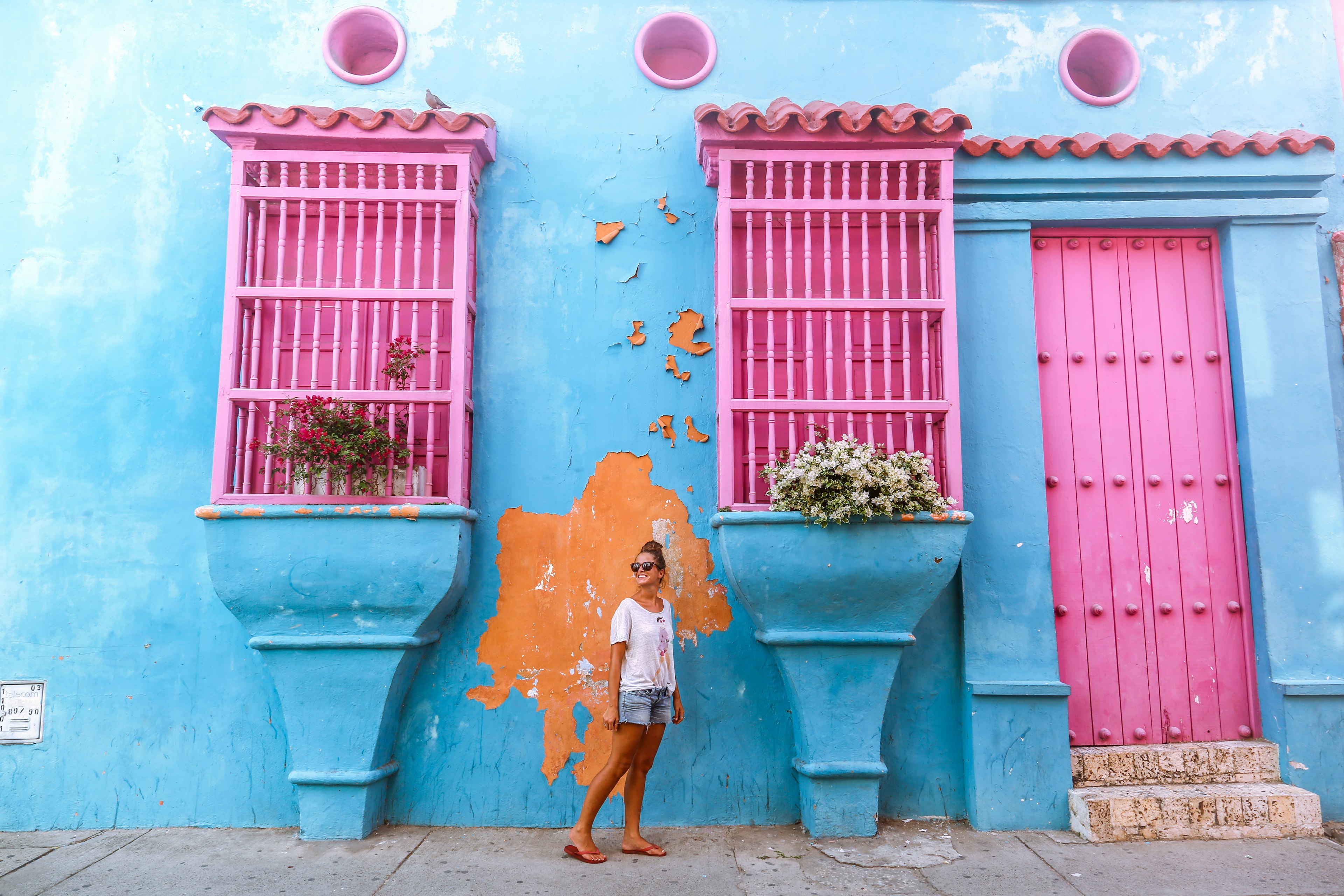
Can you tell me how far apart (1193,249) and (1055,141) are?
1036 millimetres

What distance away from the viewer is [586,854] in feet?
12.2

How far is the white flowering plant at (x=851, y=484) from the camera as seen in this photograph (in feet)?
12.6

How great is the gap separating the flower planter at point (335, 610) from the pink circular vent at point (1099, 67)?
13.5 feet

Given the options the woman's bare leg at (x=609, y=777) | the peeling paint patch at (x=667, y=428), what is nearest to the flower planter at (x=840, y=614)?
the peeling paint patch at (x=667, y=428)

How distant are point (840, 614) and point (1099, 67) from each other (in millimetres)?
3597

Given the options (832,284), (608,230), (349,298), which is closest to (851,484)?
(832,284)

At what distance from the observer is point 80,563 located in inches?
173

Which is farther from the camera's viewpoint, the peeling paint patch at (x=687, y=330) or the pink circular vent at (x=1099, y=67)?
the pink circular vent at (x=1099, y=67)

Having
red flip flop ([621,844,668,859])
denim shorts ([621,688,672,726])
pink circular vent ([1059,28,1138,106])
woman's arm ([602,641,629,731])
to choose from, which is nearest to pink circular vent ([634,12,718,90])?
pink circular vent ([1059,28,1138,106])

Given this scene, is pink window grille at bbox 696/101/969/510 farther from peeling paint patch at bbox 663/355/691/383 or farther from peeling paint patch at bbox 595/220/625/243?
peeling paint patch at bbox 595/220/625/243

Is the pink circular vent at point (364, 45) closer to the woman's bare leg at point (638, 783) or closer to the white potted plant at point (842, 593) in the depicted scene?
the white potted plant at point (842, 593)

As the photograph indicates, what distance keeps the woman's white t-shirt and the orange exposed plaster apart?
0.46 meters

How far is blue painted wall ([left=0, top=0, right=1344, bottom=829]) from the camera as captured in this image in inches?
168

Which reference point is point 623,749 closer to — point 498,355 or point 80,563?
point 498,355
